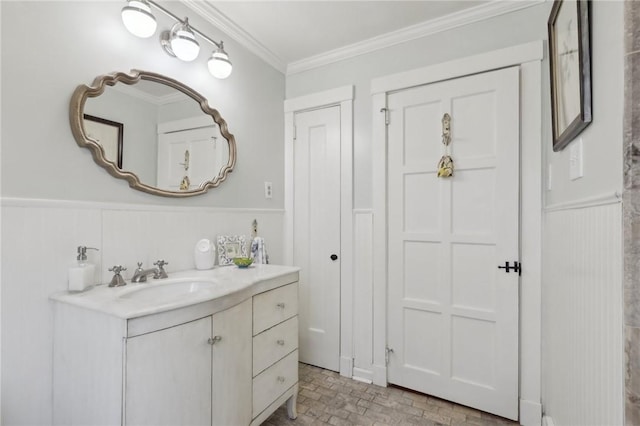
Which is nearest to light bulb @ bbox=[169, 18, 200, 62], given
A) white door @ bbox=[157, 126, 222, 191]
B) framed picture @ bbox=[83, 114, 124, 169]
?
white door @ bbox=[157, 126, 222, 191]

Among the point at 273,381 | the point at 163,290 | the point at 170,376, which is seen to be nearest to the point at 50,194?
the point at 163,290

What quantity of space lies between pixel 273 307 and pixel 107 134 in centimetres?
118

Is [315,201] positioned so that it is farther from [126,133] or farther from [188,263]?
[126,133]

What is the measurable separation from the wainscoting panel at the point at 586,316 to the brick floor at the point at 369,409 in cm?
55

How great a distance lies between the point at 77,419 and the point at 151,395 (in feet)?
1.16

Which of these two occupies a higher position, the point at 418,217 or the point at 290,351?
the point at 418,217

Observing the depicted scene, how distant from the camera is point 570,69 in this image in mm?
1114

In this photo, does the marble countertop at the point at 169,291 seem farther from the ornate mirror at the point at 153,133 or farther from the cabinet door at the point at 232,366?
the ornate mirror at the point at 153,133

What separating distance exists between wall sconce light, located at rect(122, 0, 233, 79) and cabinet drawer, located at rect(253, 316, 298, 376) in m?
1.59

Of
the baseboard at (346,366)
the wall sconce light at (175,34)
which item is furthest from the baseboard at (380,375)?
the wall sconce light at (175,34)

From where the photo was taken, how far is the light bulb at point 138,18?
1.44 m

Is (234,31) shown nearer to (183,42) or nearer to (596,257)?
(183,42)

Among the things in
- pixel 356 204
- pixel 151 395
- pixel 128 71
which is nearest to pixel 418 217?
pixel 356 204

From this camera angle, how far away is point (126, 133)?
154 centimetres
